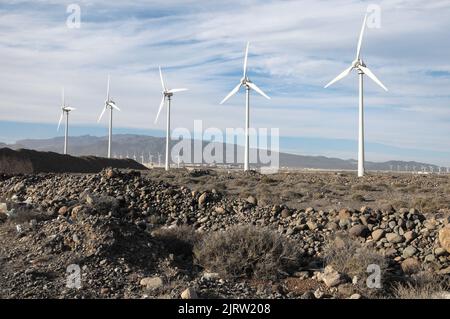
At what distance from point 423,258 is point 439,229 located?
1611 millimetres

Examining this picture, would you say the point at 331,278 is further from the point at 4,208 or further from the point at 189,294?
the point at 4,208

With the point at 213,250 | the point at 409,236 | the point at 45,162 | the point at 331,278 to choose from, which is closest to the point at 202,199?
the point at 213,250

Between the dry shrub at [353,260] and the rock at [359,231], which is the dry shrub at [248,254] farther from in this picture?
the rock at [359,231]

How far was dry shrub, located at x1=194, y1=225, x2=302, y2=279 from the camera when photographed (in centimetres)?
1329

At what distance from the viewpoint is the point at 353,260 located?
13.5m

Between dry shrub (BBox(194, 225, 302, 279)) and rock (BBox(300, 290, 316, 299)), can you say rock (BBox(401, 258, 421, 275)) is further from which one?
rock (BBox(300, 290, 316, 299))

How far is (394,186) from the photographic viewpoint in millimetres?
35094

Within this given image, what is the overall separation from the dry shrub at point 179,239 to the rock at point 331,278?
13.6 feet

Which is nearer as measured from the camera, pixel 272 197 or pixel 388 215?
pixel 388 215

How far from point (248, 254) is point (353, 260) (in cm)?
264
